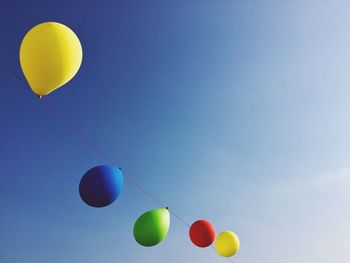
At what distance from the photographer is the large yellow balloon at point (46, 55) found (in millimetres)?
4586

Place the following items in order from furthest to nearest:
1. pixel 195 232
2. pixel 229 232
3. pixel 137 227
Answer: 1. pixel 229 232
2. pixel 195 232
3. pixel 137 227

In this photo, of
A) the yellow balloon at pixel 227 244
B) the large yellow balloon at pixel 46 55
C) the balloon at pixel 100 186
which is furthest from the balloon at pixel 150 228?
the large yellow balloon at pixel 46 55

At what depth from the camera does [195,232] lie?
8.82 m

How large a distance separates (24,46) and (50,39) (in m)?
0.50

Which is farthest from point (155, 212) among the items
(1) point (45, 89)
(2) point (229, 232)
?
(1) point (45, 89)

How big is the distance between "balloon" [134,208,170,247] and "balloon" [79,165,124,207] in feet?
4.27

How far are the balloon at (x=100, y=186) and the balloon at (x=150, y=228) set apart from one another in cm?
130

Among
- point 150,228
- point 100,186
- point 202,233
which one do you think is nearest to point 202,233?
point 202,233

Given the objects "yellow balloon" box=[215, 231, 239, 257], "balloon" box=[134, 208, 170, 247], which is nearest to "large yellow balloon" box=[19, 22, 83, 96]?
"balloon" box=[134, 208, 170, 247]

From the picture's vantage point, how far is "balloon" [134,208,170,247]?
7.37 m

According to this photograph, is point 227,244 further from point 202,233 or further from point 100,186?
point 100,186

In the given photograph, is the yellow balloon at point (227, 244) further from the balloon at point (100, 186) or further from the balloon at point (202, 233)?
the balloon at point (100, 186)

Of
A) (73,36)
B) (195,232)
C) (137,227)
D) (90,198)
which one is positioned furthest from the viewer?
(195,232)

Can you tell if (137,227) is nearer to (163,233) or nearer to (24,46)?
(163,233)
